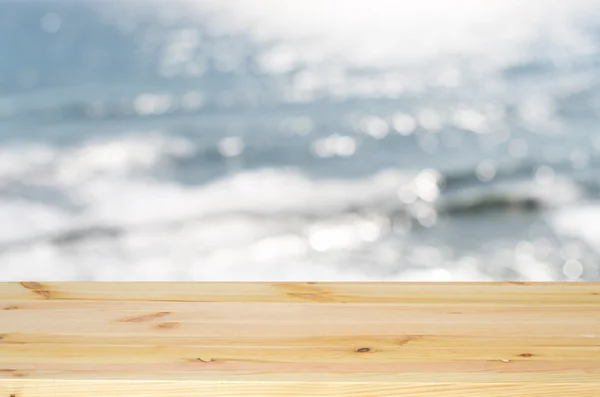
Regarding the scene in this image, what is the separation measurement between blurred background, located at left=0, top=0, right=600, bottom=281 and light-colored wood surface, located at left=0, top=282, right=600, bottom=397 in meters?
1.66

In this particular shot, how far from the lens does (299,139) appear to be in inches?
120

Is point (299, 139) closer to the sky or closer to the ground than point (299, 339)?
closer to the sky

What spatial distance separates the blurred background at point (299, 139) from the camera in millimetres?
2732

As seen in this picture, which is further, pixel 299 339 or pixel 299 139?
pixel 299 139

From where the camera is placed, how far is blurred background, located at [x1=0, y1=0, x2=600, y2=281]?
273 centimetres

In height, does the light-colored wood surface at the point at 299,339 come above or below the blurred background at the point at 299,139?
below

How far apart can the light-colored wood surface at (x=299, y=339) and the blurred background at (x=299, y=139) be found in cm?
166

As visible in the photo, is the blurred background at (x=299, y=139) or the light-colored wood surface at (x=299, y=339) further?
the blurred background at (x=299, y=139)

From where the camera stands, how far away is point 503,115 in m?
3.11

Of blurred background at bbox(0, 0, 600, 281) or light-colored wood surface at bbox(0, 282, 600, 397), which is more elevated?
blurred background at bbox(0, 0, 600, 281)

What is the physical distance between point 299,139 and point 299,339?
2.27m

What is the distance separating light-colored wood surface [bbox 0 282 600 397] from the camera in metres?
0.71

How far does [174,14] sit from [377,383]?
2737 mm

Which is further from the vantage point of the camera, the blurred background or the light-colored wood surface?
the blurred background
